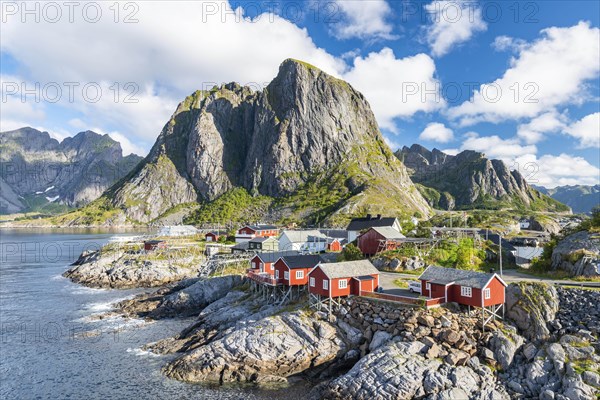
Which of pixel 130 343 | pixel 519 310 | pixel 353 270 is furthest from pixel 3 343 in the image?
pixel 519 310

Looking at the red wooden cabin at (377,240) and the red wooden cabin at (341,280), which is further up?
the red wooden cabin at (377,240)

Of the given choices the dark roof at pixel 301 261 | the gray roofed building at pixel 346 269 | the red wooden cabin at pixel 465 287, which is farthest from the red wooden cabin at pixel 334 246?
the red wooden cabin at pixel 465 287

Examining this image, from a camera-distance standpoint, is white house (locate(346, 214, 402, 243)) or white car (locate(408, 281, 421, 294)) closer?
white car (locate(408, 281, 421, 294))

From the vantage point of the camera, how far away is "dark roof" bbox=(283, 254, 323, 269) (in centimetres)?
4940

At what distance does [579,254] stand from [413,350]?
26.5 m

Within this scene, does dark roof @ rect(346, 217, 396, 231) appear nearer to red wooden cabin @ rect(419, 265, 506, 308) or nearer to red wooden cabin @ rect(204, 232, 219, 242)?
red wooden cabin @ rect(419, 265, 506, 308)

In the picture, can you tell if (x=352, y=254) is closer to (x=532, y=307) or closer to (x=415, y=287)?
(x=415, y=287)

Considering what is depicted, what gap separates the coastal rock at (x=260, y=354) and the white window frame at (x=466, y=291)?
12422 mm

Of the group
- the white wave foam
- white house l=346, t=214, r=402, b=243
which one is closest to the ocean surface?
the white wave foam

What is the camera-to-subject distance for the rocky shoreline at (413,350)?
95.8 ft

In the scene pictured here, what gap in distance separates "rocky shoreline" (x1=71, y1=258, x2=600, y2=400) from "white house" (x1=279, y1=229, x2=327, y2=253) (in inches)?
1498

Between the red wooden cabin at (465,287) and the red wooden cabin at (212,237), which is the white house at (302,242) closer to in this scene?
the red wooden cabin at (212,237)

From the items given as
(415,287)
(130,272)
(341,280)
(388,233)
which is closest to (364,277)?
(341,280)

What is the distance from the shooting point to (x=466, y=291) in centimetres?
3691
